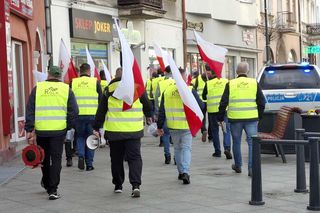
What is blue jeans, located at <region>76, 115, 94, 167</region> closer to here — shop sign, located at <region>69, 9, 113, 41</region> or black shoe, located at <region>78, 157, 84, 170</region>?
black shoe, located at <region>78, 157, 84, 170</region>

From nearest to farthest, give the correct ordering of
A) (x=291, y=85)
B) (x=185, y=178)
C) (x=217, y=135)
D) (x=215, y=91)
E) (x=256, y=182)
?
1. (x=256, y=182)
2. (x=185, y=178)
3. (x=217, y=135)
4. (x=215, y=91)
5. (x=291, y=85)

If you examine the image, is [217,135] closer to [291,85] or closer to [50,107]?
[291,85]

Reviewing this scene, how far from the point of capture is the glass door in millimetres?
15148

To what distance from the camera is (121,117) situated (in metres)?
8.77

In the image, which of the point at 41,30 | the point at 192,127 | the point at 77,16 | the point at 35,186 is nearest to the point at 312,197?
the point at 192,127

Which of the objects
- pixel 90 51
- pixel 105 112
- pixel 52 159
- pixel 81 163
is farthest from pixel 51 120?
pixel 90 51

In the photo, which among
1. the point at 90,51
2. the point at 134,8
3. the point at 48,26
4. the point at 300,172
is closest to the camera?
the point at 300,172

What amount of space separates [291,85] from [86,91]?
18.1 ft

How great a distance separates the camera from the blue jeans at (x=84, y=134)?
11508mm

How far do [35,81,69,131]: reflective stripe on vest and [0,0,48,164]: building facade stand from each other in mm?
3924

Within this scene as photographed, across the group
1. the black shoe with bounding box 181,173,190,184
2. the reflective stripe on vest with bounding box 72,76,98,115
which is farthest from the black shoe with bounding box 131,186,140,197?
the reflective stripe on vest with bounding box 72,76,98,115

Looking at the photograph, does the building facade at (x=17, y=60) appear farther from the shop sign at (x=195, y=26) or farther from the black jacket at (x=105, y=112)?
the shop sign at (x=195, y=26)

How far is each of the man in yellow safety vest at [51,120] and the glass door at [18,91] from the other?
626cm

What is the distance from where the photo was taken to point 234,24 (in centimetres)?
3609
